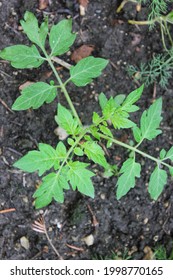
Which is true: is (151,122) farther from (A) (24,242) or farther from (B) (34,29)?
(A) (24,242)

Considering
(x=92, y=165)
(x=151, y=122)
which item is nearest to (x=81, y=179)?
(x=151, y=122)

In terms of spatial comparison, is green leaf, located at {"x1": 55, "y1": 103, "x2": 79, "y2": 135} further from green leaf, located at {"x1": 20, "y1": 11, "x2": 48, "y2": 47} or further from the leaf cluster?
the leaf cluster

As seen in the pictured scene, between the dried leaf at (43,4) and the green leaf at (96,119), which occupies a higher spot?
the dried leaf at (43,4)

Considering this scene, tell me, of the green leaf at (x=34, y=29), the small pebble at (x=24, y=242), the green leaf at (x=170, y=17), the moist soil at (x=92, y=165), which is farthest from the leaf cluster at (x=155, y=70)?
the small pebble at (x=24, y=242)

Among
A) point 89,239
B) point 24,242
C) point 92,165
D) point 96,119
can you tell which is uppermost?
point 96,119

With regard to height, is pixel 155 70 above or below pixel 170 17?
below

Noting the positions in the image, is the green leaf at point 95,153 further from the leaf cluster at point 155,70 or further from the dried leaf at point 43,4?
the dried leaf at point 43,4

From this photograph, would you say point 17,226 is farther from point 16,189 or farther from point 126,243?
point 126,243
